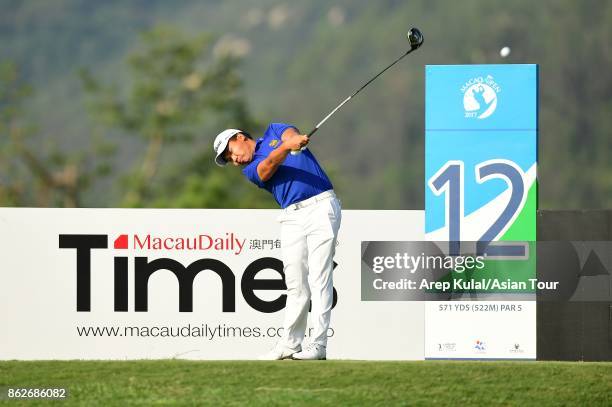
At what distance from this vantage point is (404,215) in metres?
9.37

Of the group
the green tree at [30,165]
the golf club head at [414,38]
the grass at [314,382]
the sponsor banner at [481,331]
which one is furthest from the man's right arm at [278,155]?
the green tree at [30,165]

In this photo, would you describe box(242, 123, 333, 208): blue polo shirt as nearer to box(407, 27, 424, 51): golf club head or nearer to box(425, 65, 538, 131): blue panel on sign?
box(407, 27, 424, 51): golf club head

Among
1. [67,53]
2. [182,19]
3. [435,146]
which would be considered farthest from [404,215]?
[182,19]

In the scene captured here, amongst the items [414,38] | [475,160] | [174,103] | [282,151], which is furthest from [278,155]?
[174,103]

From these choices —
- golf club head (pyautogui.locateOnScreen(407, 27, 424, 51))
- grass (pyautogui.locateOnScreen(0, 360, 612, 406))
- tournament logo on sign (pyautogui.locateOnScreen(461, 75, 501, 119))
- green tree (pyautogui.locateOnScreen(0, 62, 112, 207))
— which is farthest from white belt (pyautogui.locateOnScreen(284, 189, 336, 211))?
green tree (pyautogui.locateOnScreen(0, 62, 112, 207))

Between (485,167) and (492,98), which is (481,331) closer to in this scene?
(485,167)

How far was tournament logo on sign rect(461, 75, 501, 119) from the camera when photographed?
30.8 feet

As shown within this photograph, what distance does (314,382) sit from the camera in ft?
23.4

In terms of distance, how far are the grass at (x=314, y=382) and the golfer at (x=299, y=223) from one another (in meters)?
0.47

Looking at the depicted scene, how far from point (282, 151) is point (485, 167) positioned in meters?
2.23

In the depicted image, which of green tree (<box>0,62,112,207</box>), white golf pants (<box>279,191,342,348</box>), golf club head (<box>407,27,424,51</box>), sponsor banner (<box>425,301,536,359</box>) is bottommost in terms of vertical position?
sponsor banner (<box>425,301,536,359</box>)

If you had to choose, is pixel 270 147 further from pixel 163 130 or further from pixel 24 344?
pixel 163 130

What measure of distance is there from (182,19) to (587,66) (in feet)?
128

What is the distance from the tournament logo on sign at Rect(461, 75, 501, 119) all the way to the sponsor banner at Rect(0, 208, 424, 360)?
0.90m
